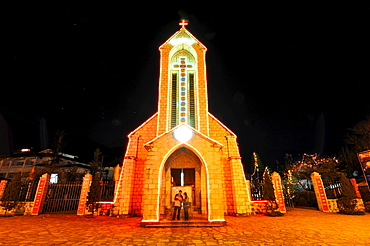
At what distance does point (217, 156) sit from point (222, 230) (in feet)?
10.8

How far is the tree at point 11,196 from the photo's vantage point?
12.2m

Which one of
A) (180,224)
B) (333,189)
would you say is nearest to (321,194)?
(333,189)

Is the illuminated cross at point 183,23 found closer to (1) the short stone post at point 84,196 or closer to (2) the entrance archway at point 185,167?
(2) the entrance archway at point 185,167

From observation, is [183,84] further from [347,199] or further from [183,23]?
[347,199]

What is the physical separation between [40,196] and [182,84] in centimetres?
1285

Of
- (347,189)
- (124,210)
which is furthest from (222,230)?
(347,189)

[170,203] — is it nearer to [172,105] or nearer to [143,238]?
[143,238]

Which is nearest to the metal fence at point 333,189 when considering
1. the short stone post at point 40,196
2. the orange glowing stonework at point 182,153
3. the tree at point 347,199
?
the tree at point 347,199

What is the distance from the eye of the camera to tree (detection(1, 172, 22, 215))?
12.2 m

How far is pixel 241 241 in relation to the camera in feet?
19.9

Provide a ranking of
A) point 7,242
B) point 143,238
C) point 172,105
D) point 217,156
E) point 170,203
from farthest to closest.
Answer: point 172,105 → point 170,203 → point 217,156 → point 143,238 → point 7,242

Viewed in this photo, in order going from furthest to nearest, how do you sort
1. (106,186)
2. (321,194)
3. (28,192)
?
(106,186) < (321,194) < (28,192)

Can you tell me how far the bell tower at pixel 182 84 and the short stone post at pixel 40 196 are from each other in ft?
28.9

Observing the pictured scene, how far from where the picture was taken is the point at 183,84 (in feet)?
48.1
